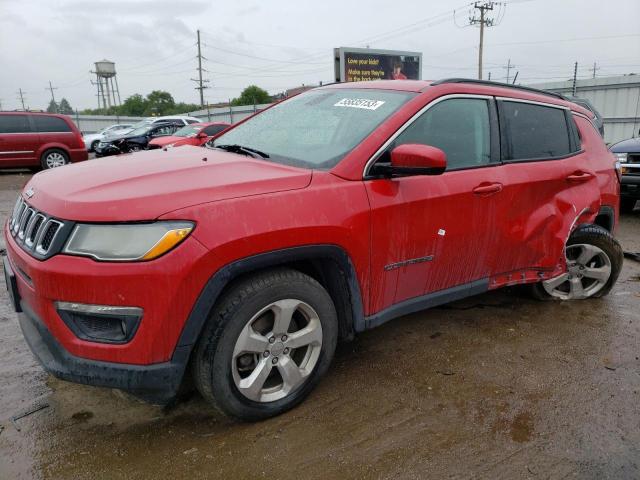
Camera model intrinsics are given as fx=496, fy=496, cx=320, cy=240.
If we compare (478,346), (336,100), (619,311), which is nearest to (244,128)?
(336,100)

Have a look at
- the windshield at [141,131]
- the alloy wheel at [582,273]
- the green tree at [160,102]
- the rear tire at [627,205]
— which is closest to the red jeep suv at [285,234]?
the alloy wheel at [582,273]

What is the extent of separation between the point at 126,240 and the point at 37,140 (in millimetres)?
12859

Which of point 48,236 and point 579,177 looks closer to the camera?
point 48,236

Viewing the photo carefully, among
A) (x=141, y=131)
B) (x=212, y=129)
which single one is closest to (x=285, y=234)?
(x=212, y=129)

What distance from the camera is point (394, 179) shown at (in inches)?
105

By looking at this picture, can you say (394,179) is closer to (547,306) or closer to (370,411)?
(370,411)

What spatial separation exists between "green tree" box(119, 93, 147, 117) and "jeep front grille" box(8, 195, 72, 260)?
295 feet

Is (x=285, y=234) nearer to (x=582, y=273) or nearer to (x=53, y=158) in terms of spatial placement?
(x=582, y=273)

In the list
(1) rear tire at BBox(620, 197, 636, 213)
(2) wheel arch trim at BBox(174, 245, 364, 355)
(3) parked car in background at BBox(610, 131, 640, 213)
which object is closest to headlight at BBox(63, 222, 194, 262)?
(2) wheel arch trim at BBox(174, 245, 364, 355)

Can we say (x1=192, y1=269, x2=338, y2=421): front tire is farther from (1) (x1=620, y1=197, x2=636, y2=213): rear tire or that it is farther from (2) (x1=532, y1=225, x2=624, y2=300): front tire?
(1) (x1=620, y1=197, x2=636, y2=213): rear tire

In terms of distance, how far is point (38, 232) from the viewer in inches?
85.3

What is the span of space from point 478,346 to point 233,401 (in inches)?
70.5

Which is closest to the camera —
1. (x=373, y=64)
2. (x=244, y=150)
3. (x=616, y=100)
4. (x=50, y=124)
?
(x=244, y=150)

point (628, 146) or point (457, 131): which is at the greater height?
point (457, 131)
